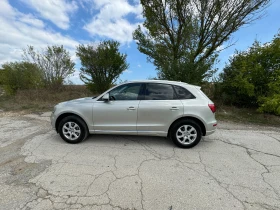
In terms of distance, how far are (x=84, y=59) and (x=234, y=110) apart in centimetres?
967

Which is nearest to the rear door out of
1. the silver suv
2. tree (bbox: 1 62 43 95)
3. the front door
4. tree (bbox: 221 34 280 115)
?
the silver suv

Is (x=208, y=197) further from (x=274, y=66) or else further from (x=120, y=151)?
(x=274, y=66)

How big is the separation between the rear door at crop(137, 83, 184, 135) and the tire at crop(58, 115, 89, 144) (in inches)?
54.8

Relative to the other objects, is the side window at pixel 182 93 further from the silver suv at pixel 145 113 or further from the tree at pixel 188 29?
the tree at pixel 188 29

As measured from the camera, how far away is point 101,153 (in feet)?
11.5

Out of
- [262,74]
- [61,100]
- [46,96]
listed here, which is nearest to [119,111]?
[262,74]

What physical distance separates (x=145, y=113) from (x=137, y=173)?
4.53ft

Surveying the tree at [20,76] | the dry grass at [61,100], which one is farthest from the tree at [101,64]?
the tree at [20,76]

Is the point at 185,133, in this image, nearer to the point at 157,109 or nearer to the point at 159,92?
the point at 157,109

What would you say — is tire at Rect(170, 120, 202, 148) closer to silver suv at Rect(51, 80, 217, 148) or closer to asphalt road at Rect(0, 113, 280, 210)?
silver suv at Rect(51, 80, 217, 148)

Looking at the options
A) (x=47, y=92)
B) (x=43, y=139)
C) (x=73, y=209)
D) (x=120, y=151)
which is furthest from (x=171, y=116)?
(x=47, y=92)

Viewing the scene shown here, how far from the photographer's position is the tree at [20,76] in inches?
449

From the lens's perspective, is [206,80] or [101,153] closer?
[101,153]

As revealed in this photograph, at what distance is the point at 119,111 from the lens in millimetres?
3775
